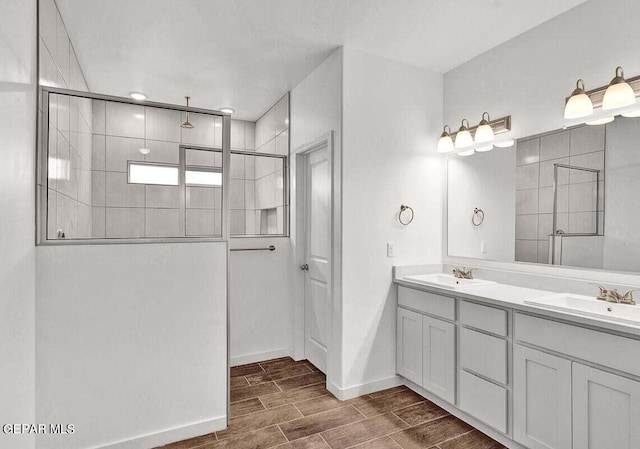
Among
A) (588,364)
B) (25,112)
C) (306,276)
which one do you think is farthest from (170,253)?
(588,364)

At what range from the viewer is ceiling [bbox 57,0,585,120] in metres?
2.22

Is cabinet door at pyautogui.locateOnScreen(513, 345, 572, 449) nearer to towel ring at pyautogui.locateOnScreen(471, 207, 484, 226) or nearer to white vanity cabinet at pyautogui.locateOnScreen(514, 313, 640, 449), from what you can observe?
white vanity cabinet at pyautogui.locateOnScreen(514, 313, 640, 449)

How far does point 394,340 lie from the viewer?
293 cm

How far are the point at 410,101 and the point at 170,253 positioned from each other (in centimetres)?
221

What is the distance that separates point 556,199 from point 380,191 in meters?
1.19

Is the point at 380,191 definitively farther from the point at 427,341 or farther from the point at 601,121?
the point at 601,121

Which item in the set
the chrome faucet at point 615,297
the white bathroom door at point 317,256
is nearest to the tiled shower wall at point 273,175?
the white bathroom door at point 317,256

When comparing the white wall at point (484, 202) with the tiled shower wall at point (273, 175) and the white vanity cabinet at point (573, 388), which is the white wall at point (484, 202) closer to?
the white vanity cabinet at point (573, 388)

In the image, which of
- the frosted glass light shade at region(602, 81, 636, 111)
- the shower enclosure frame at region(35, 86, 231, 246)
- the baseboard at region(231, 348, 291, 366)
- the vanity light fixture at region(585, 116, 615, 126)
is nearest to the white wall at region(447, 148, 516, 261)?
the vanity light fixture at region(585, 116, 615, 126)

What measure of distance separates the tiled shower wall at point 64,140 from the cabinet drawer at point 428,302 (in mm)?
2200

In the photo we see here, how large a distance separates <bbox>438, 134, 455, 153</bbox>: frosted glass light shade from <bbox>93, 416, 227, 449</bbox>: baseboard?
256cm

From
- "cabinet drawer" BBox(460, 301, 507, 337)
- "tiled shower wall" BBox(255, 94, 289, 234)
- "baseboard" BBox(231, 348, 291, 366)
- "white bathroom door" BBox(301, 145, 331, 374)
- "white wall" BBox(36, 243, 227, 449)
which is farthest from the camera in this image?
"tiled shower wall" BBox(255, 94, 289, 234)

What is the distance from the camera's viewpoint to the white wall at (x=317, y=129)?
273cm

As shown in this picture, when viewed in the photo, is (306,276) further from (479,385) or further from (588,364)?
(588,364)
